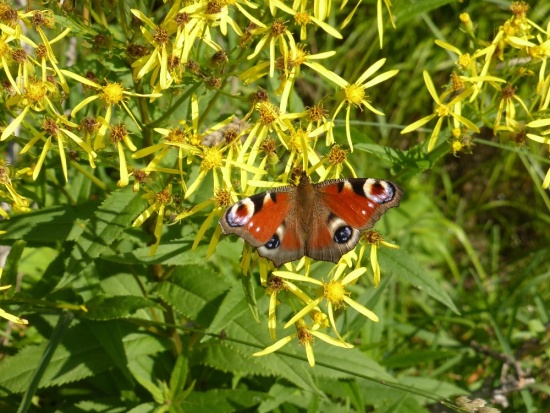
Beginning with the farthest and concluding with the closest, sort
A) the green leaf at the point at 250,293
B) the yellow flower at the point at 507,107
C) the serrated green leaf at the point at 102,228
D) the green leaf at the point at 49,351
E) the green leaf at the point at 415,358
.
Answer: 1. the green leaf at the point at 415,358
2. the yellow flower at the point at 507,107
3. the green leaf at the point at 49,351
4. the serrated green leaf at the point at 102,228
5. the green leaf at the point at 250,293

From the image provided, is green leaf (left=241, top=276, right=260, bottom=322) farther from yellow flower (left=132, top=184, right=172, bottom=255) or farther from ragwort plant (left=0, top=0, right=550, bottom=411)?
yellow flower (left=132, top=184, right=172, bottom=255)

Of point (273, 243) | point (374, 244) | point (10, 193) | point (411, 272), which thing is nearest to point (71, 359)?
point (10, 193)

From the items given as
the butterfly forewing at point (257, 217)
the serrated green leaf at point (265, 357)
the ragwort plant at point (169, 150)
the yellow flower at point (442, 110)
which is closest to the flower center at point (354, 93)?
the ragwort plant at point (169, 150)

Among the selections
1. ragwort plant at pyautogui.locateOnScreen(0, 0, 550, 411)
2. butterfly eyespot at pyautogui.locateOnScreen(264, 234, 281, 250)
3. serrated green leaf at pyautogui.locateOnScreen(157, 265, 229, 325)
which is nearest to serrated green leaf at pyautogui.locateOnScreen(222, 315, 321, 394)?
ragwort plant at pyautogui.locateOnScreen(0, 0, 550, 411)

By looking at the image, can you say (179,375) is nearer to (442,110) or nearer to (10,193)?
(10,193)

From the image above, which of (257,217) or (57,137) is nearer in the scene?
(257,217)

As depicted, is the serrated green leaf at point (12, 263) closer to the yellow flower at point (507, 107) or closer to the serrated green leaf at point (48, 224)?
the serrated green leaf at point (48, 224)
